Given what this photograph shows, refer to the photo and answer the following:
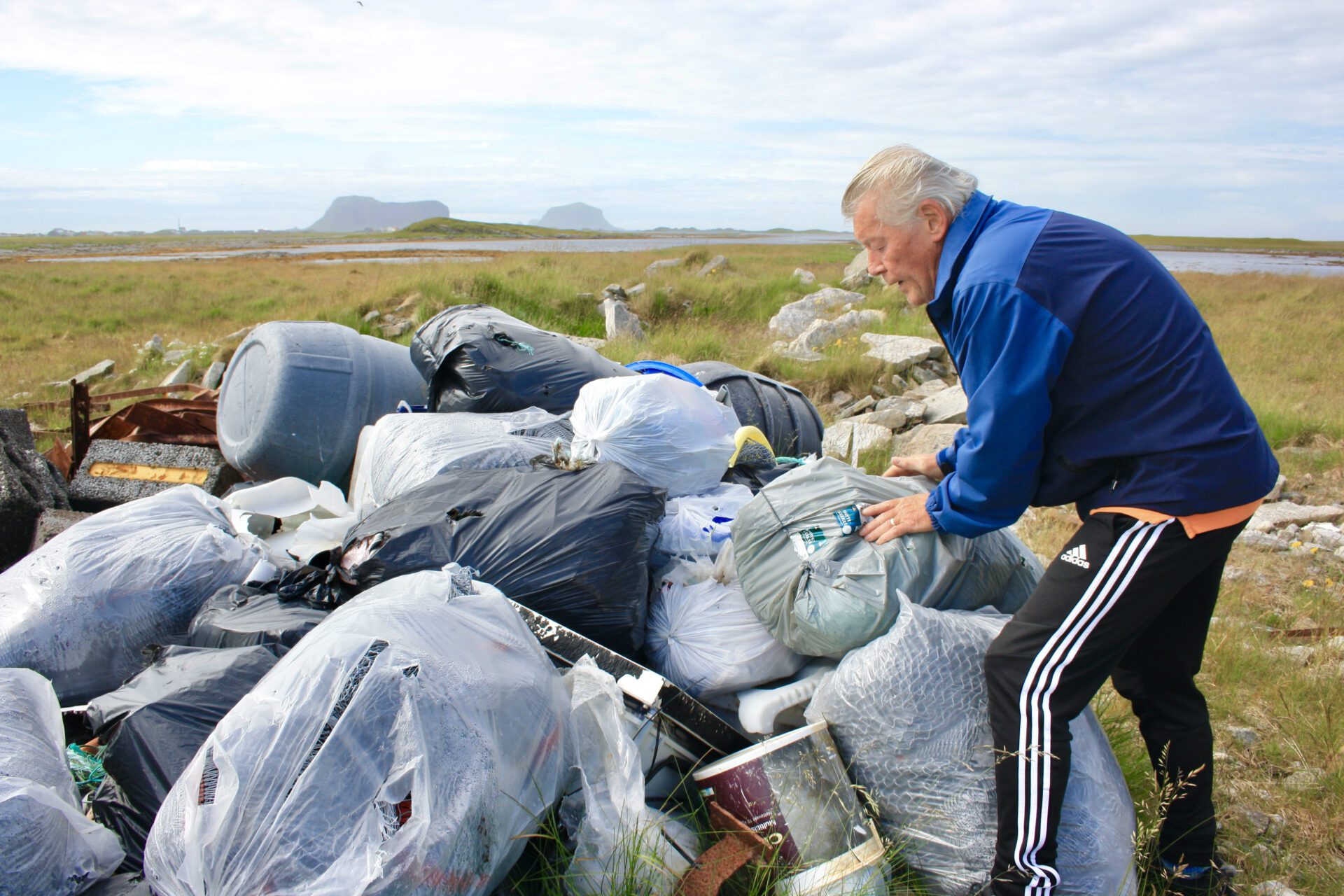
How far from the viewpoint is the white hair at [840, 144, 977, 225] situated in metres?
1.74

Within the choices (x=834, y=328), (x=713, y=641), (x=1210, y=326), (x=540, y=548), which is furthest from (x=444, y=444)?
(x=1210, y=326)

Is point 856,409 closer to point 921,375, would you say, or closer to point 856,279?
point 921,375

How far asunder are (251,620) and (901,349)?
667 cm

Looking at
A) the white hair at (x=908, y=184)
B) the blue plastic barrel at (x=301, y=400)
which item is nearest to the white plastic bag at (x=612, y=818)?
the white hair at (x=908, y=184)

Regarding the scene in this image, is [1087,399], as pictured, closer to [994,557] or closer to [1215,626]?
[994,557]

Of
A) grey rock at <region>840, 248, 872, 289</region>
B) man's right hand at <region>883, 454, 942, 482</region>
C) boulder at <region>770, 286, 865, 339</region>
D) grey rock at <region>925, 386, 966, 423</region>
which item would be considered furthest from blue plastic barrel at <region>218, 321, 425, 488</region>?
grey rock at <region>840, 248, 872, 289</region>

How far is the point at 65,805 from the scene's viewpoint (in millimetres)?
1405

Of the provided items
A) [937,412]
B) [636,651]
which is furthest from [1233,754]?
[937,412]

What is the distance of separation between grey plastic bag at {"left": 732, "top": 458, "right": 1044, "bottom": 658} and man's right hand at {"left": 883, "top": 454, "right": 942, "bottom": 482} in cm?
4

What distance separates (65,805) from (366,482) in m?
1.70

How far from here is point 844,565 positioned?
2.01 metres

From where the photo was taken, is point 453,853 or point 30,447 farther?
point 30,447

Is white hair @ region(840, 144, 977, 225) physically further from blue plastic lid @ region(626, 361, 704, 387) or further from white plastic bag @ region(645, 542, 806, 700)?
blue plastic lid @ region(626, 361, 704, 387)

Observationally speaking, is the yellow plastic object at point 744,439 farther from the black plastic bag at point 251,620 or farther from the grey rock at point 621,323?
the grey rock at point 621,323
